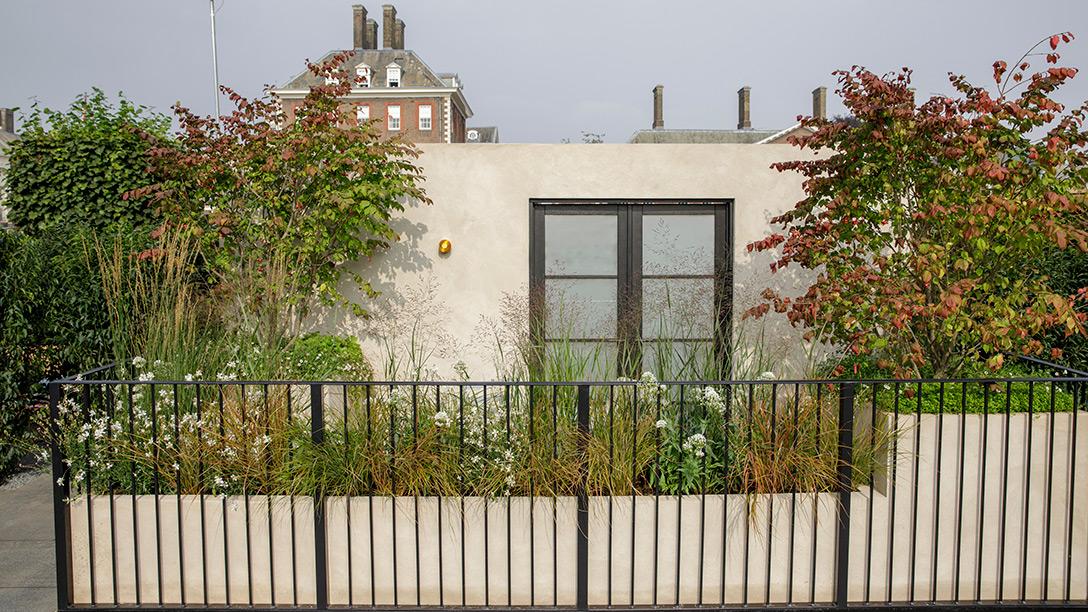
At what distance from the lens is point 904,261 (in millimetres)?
4039

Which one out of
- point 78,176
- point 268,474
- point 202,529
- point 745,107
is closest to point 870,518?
point 268,474

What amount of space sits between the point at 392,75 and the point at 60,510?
29433 mm

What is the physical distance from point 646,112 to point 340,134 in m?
34.5

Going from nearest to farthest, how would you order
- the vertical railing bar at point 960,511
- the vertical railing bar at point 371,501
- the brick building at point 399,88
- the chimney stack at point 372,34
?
the vertical railing bar at point 371,501 < the vertical railing bar at point 960,511 < the brick building at point 399,88 < the chimney stack at point 372,34

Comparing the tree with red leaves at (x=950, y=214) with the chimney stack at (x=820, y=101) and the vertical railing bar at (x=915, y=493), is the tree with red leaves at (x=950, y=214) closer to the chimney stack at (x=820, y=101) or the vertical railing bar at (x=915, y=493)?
the vertical railing bar at (x=915, y=493)

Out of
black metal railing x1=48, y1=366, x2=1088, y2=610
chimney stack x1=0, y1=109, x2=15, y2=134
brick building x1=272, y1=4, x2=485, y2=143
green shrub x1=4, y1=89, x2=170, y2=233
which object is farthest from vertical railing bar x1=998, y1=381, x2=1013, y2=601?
chimney stack x1=0, y1=109, x2=15, y2=134

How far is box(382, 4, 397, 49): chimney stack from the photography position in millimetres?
31845

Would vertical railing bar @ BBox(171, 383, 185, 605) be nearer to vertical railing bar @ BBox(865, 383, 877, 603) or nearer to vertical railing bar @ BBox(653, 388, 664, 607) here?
vertical railing bar @ BBox(653, 388, 664, 607)

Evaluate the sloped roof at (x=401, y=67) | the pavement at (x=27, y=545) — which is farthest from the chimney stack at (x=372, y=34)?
the pavement at (x=27, y=545)

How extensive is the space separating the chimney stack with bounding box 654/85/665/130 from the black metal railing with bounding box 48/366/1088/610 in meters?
35.7

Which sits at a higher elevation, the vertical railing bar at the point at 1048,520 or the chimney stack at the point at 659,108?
the chimney stack at the point at 659,108

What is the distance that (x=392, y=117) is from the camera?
101 ft

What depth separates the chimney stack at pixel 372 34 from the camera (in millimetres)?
32019

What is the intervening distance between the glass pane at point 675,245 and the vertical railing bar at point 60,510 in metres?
3.67
